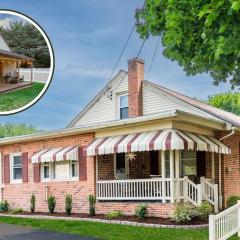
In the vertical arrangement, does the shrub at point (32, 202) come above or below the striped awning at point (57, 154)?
below

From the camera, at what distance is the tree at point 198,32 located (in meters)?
10.4

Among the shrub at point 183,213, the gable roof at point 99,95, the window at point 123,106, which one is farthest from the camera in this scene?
the gable roof at point 99,95

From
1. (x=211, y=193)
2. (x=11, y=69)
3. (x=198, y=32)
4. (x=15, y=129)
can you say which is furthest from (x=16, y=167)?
(x=15, y=129)

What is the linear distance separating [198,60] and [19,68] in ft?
18.8

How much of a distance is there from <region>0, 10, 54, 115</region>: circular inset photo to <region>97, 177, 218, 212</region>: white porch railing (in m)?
8.80

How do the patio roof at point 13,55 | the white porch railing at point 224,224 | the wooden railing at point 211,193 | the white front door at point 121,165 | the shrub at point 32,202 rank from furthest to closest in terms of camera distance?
the shrub at point 32,202, the white front door at point 121,165, the wooden railing at point 211,193, the white porch railing at point 224,224, the patio roof at point 13,55

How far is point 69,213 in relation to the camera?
1959cm

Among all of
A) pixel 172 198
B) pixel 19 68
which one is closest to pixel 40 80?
pixel 19 68

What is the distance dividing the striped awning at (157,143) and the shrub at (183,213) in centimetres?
202

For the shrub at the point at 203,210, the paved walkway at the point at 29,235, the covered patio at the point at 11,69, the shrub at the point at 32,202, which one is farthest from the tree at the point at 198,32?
the shrub at the point at 32,202

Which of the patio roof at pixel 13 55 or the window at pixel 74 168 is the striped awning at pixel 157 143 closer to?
the window at pixel 74 168

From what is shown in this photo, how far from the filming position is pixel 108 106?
85.7 ft

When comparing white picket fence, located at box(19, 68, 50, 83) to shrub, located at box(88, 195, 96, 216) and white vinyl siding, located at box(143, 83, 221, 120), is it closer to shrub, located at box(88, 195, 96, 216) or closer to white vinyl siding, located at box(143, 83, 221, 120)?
shrub, located at box(88, 195, 96, 216)


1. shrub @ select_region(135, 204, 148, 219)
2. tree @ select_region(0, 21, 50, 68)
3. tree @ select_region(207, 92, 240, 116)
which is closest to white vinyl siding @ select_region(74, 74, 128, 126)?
shrub @ select_region(135, 204, 148, 219)
